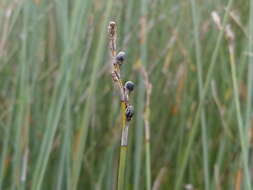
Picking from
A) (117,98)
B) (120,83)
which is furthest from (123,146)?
(117,98)

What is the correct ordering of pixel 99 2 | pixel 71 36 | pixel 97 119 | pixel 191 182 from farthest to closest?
pixel 99 2 → pixel 97 119 → pixel 191 182 → pixel 71 36

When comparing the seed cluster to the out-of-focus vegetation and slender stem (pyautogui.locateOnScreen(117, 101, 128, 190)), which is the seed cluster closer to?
slender stem (pyautogui.locateOnScreen(117, 101, 128, 190))

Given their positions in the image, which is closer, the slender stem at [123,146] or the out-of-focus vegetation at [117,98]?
the slender stem at [123,146]

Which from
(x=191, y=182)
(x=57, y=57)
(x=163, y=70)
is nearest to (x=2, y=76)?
(x=57, y=57)

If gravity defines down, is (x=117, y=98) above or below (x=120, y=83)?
above

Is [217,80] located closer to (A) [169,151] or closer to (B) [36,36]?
(A) [169,151]

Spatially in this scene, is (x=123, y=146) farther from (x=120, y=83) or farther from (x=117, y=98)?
(x=117, y=98)

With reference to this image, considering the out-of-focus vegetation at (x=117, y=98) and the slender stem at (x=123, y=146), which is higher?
the out-of-focus vegetation at (x=117, y=98)

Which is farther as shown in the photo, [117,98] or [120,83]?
[117,98]

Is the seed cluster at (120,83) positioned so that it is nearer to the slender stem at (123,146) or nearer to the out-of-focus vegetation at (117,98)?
the slender stem at (123,146)

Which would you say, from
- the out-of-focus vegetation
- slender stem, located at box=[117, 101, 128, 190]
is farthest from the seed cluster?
the out-of-focus vegetation

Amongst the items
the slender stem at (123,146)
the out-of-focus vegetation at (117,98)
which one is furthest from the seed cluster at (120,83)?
the out-of-focus vegetation at (117,98)
